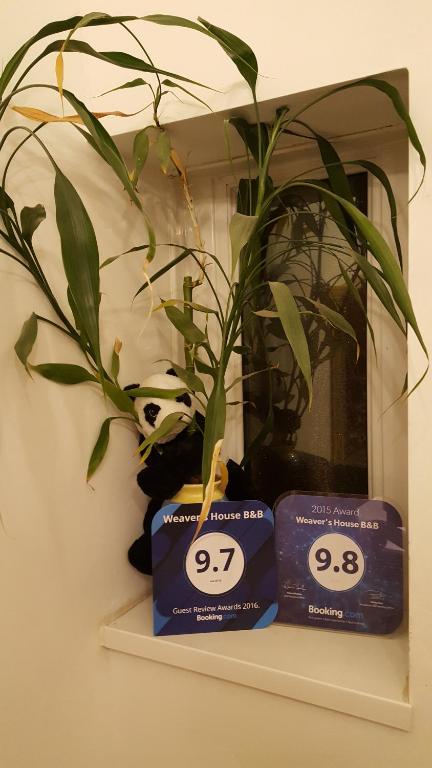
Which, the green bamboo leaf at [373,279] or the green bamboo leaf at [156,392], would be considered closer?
the green bamboo leaf at [373,279]

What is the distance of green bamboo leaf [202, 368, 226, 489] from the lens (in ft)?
2.52

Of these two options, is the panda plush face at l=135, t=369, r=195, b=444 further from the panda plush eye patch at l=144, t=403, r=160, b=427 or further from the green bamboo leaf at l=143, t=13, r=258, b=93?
the green bamboo leaf at l=143, t=13, r=258, b=93

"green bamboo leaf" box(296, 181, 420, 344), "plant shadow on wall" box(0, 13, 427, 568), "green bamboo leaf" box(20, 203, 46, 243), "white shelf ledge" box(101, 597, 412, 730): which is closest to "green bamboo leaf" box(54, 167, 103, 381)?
"plant shadow on wall" box(0, 13, 427, 568)

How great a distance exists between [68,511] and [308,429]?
552mm

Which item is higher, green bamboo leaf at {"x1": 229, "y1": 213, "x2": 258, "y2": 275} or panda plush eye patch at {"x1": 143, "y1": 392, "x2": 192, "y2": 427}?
green bamboo leaf at {"x1": 229, "y1": 213, "x2": 258, "y2": 275}

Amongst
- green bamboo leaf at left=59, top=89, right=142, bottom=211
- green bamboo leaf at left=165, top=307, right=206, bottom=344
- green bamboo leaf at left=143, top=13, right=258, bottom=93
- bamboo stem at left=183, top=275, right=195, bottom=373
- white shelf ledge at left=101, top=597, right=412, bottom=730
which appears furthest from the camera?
bamboo stem at left=183, top=275, right=195, bottom=373

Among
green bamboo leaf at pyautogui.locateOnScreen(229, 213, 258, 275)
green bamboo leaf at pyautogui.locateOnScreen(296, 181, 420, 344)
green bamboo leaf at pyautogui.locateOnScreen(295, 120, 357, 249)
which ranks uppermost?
green bamboo leaf at pyautogui.locateOnScreen(295, 120, 357, 249)

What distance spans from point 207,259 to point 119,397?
496 millimetres

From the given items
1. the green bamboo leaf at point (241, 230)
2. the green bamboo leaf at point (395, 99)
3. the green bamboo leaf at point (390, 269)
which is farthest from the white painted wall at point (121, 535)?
the green bamboo leaf at point (241, 230)

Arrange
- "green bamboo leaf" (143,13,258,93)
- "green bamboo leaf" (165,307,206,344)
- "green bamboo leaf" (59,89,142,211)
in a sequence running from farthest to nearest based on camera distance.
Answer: "green bamboo leaf" (165,307,206,344)
"green bamboo leaf" (143,13,258,93)
"green bamboo leaf" (59,89,142,211)

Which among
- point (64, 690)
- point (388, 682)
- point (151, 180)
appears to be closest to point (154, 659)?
point (64, 690)

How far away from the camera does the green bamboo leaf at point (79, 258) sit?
28.5 inches

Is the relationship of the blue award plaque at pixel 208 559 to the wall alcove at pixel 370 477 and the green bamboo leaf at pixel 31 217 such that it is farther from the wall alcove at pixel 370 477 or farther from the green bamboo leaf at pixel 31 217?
the green bamboo leaf at pixel 31 217

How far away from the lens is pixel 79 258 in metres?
0.74
